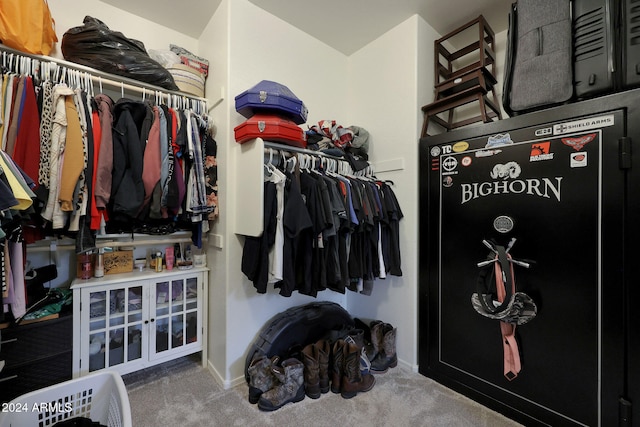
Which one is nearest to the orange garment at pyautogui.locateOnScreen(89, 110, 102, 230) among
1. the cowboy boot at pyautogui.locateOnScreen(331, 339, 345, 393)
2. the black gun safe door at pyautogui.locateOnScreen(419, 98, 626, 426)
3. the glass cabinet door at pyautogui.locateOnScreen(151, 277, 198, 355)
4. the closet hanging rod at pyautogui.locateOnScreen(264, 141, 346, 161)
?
the glass cabinet door at pyautogui.locateOnScreen(151, 277, 198, 355)

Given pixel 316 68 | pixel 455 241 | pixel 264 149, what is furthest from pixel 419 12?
pixel 455 241

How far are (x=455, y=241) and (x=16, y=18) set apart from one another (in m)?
2.70

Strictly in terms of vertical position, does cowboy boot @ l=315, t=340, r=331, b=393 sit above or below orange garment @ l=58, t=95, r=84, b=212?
below

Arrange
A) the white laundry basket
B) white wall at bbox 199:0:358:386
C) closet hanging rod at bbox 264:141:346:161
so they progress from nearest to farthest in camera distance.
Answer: the white laundry basket → closet hanging rod at bbox 264:141:346:161 → white wall at bbox 199:0:358:386

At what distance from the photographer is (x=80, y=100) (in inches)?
54.7

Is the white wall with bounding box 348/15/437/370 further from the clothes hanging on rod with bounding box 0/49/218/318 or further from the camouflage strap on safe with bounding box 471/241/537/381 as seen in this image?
the clothes hanging on rod with bounding box 0/49/218/318

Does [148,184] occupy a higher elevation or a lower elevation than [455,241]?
higher

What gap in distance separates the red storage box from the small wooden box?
109 centimetres

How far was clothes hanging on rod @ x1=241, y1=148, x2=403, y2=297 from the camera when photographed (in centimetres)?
153

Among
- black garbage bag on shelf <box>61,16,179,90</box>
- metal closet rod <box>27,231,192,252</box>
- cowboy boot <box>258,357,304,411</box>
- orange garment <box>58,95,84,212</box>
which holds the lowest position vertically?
cowboy boot <box>258,357,304,411</box>

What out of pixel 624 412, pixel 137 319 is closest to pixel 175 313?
pixel 137 319

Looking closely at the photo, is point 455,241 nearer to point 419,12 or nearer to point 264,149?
point 264,149

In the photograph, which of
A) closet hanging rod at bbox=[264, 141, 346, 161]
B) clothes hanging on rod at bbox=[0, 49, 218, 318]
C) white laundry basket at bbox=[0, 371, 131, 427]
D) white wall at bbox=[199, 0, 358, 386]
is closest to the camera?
white laundry basket at bbox=[0, 371, 131, 427]


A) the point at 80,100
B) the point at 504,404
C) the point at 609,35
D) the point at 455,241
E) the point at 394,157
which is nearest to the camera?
the point at 609,35
